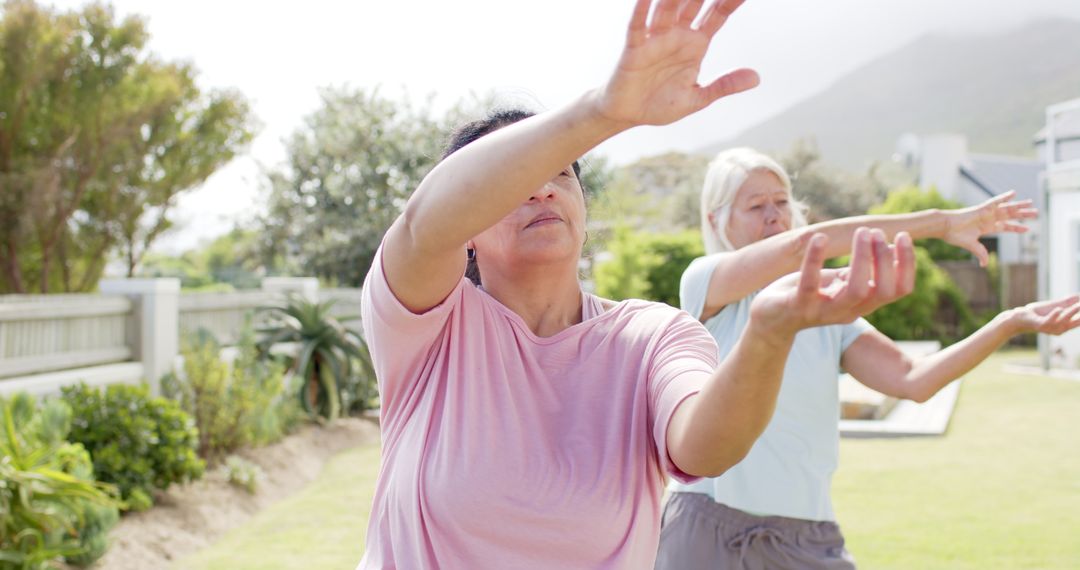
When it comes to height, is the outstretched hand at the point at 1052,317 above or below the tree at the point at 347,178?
below

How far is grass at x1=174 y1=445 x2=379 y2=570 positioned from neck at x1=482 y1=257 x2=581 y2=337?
3.84m

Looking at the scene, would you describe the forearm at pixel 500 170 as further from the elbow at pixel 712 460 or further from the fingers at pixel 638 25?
the elbow at pixel 712 460

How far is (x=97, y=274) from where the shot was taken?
27.0 metres

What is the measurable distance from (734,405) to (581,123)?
41cm

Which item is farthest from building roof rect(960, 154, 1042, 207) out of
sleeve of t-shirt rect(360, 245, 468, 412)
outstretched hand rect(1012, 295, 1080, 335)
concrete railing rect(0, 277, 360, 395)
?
sleeve of t-shirt rect(360, 245, 468, 412)

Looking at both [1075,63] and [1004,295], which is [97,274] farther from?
[1075,63]

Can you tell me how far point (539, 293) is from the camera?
1783 millimetres

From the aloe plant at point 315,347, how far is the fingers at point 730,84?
9.90 metres

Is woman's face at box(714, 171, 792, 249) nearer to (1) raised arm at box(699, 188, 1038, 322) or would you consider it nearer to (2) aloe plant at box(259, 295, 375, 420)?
(1) raised arm at box(699, 188, 1038, 322)

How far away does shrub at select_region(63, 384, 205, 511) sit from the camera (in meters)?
6.39

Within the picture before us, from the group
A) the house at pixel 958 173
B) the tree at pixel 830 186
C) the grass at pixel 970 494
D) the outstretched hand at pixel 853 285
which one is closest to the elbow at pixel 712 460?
the outstretched hand at pixel 853 285

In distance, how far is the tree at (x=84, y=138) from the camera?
22.1 m

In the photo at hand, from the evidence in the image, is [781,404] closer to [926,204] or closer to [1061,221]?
[1061,221]

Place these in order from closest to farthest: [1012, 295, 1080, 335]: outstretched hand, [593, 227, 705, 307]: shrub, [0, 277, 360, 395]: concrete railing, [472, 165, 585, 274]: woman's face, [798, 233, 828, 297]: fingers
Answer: [798, 233, 828, 297]: fingers, [472, 165, 585, 274]: woman's face, [1012, 295, 1080, 335]: outstretched hand, [0, 277, 360, 395]: concrete railing, [593, 227, 705, 307]: shrub
